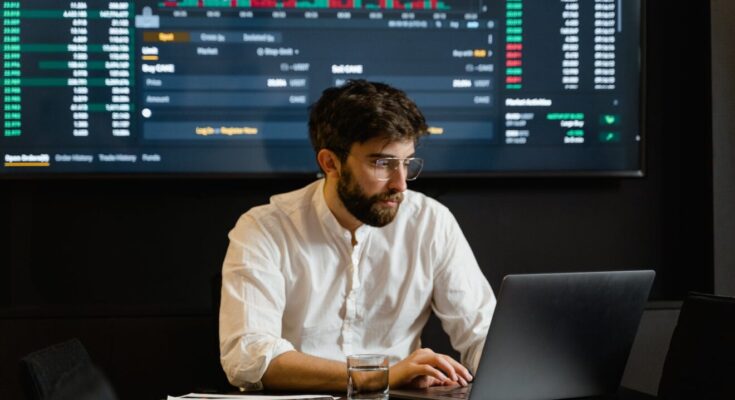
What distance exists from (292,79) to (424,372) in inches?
53.0

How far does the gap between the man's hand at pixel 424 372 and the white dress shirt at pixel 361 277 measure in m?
0.49

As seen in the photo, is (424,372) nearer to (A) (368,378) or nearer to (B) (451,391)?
(B) (451,391)

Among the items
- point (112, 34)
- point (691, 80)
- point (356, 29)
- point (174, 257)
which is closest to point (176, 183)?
point (174, 257)

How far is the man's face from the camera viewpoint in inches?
87.7

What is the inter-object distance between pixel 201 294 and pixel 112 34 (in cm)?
81

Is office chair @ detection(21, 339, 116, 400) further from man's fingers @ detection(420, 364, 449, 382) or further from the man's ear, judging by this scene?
the man's ear

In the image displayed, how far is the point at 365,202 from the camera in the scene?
225 centimetres

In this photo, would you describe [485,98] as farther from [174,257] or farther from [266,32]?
[174,257]

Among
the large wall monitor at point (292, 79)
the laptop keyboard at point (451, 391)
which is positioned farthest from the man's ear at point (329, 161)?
the laptop keyboard at point (451, 391)

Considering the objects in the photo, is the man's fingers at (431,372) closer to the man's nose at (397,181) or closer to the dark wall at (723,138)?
the man's nose at (397,181)

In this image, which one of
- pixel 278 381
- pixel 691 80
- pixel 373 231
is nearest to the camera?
pixel 278 381

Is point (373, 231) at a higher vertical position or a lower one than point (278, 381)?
higher

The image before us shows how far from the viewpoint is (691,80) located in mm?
3117

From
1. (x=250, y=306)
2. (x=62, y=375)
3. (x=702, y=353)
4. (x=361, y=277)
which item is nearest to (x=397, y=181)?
(x=361, y=277)
